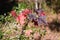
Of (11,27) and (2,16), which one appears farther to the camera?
(2,16)

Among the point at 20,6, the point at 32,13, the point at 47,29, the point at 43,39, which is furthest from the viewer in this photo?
the point at 20,6

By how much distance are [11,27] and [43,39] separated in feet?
3.57

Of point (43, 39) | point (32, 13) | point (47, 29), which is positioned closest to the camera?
point (43, 39)

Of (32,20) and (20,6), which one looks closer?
(32,20)

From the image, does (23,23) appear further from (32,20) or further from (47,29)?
(47,29)

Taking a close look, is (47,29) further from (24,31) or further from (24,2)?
(24,2)

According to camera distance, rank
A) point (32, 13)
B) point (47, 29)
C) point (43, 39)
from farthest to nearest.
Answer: point (32, 13)
point (47, 29)
point (43, 39)

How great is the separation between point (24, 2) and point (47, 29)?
180 centimetres

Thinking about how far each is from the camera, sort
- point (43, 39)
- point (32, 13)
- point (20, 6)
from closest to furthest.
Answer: point (43, 39) < point (32, 13) < point (20, 6)

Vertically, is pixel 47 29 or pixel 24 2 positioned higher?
pixel 24 2

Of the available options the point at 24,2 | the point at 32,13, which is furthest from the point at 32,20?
the point at 24,2

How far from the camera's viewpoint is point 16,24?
6.88m

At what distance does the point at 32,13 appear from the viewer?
7.32m

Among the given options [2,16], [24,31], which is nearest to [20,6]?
[2,16]
